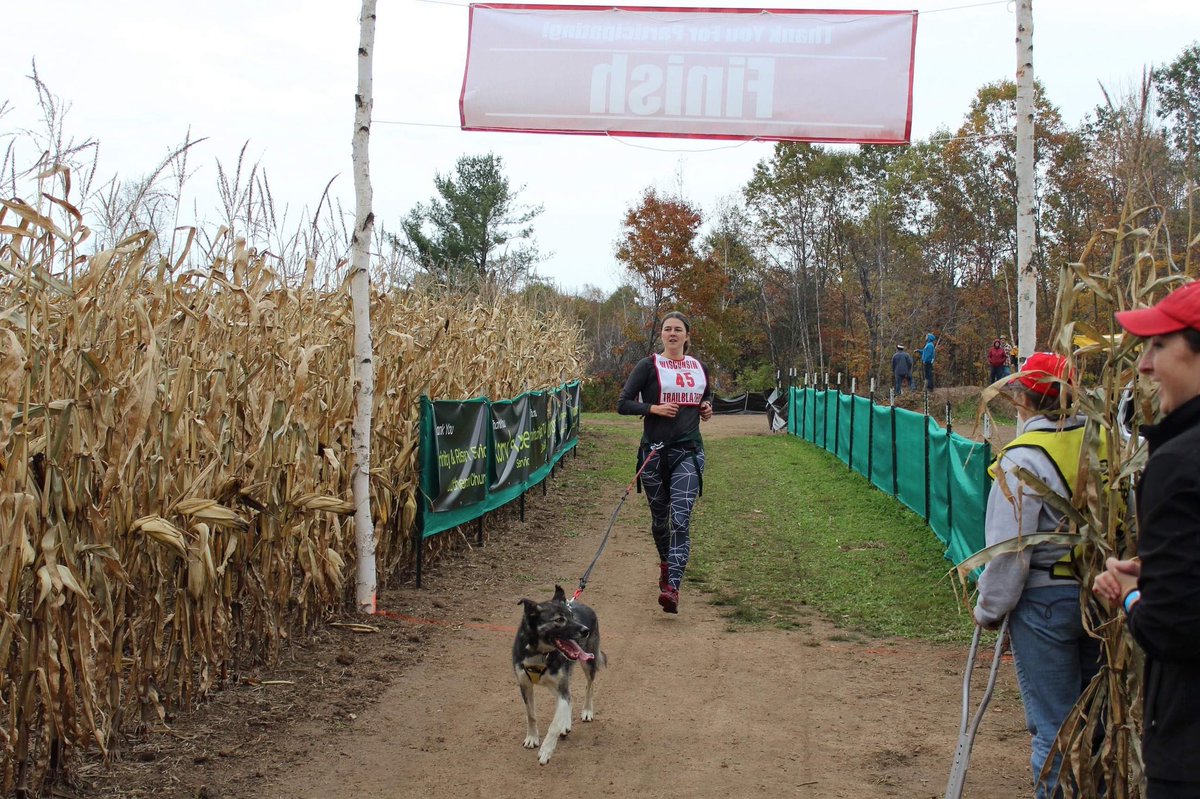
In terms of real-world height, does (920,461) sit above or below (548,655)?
above

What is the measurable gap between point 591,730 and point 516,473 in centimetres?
685

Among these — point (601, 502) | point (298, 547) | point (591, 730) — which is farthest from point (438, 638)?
point (601, 502)

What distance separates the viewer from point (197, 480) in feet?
16.7

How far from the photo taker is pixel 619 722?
577cm

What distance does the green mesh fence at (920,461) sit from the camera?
9008mm

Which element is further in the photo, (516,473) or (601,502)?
→ (601,502)

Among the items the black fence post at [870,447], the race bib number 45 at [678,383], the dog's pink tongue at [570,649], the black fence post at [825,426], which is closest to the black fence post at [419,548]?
the race bib number 45 at [678,383]

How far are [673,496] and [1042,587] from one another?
4.46m

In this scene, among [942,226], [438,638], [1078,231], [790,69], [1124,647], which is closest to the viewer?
[1124,647]

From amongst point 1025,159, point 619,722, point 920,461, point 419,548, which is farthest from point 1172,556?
point 920,461

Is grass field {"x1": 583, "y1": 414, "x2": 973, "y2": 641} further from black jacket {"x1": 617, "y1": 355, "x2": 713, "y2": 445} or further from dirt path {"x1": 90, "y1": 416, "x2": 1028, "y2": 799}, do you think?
black jacket {"x1": 617, "y1": 355, "x2": 713, "y2": 445}

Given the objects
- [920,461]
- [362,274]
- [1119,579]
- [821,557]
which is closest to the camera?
[1119,579]

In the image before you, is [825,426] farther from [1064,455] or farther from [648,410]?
[1064,455]

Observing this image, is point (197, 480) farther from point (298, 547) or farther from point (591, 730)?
point (591, 730)
